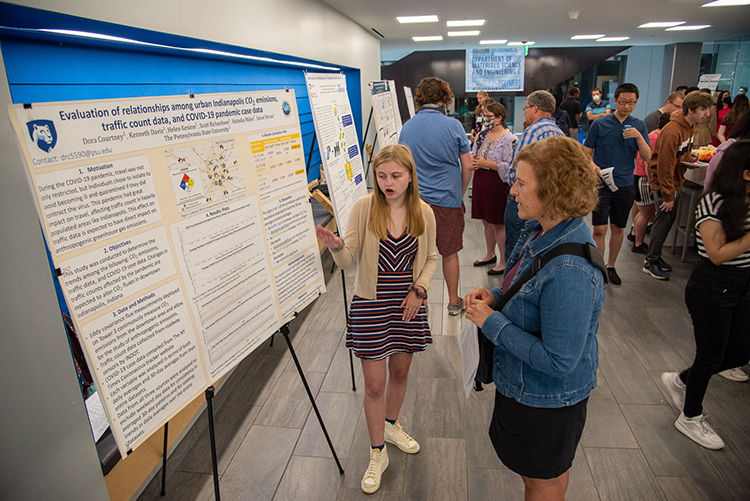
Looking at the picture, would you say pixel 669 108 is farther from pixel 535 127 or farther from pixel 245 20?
pixel 245 20

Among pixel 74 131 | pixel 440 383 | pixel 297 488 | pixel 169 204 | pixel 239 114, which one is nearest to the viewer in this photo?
pixel 74 131

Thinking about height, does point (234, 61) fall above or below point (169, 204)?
above

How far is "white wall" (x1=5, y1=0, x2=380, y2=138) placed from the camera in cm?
199

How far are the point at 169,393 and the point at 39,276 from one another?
20.5 inches

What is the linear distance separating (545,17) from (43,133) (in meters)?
8.25

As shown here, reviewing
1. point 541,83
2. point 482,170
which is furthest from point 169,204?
point 541,83

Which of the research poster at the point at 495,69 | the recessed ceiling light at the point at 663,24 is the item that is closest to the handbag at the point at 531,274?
the recessed ceiling light at the point at 663,24

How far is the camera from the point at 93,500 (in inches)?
63.9

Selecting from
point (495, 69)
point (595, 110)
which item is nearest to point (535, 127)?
point (595, 110)

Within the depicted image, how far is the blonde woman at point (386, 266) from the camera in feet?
6.64

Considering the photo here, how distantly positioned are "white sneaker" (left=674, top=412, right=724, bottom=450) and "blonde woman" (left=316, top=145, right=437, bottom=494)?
4.96 feet

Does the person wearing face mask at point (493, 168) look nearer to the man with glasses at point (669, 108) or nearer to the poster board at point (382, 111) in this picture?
the poster board at point (382, 111)

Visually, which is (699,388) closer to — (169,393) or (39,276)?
(169,393)

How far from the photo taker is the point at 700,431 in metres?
2.39
